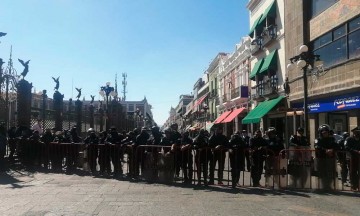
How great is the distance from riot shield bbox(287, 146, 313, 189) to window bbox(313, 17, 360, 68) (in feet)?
26.8

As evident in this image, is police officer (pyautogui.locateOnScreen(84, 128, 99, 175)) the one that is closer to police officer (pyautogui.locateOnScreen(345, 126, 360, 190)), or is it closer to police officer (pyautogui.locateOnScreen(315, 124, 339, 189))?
police officer (pyautogui.locateOnScreen(315, 124, 339, 189))

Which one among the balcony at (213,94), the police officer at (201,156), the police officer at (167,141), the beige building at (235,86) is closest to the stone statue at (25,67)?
the police officer at (167,141)

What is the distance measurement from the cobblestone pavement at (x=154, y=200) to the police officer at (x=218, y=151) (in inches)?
33.6

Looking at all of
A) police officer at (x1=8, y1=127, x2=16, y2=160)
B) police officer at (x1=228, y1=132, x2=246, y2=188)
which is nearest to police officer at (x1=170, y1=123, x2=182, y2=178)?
police officer at (x1=228, y1=132, x2=246, y2=188)

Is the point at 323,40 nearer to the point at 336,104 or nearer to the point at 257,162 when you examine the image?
the point at 336,104

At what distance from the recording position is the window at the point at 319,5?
20.1 metres

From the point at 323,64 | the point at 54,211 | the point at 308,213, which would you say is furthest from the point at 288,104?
the point at 54,211

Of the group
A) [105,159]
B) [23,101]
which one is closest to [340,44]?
[105,159]

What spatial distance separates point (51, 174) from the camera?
44.6 ft

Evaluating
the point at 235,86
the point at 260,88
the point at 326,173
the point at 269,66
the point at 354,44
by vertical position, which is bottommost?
the point at 326,173

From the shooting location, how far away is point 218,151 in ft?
38.0

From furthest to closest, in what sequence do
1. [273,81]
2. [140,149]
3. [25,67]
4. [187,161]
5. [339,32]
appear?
[273,81] < [339,32] < [25,67] < [140,149] < [187,161]

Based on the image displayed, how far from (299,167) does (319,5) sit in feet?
43.7

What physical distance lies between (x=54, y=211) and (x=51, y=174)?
6.42 m
